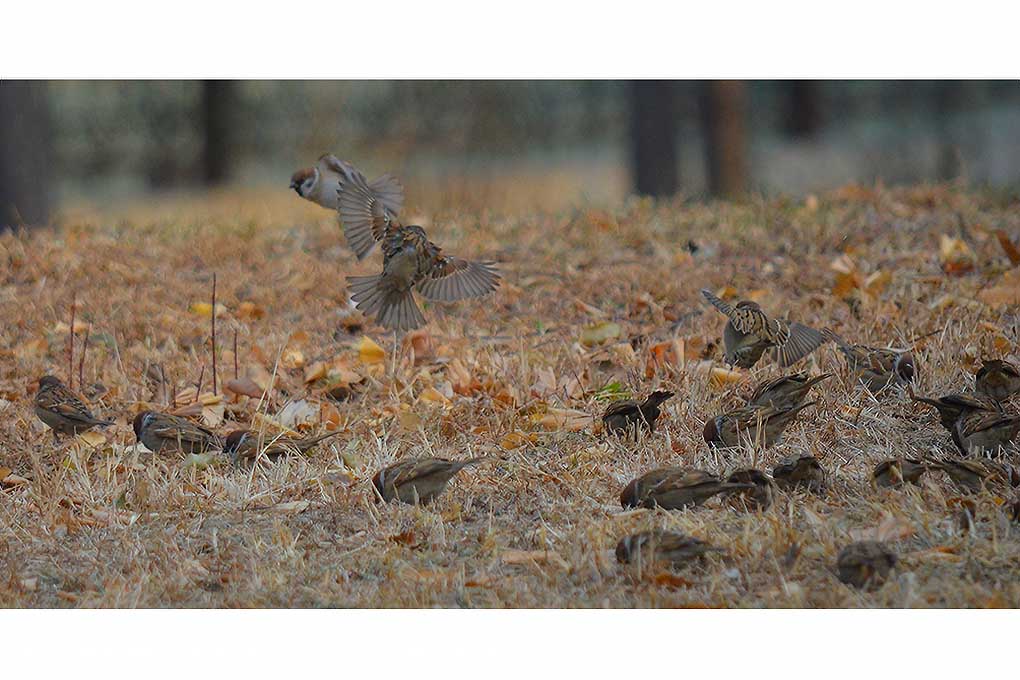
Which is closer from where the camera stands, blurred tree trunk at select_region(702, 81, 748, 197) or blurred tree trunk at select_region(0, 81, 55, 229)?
blurred tree trunk at select_region(0, 81, 55, 229)

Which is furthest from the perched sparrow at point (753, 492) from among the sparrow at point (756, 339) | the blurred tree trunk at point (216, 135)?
the blurred tree trunk at point (216, 135)

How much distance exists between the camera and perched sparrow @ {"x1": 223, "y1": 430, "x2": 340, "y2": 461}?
473 centimetres

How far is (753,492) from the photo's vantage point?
4.12 meters

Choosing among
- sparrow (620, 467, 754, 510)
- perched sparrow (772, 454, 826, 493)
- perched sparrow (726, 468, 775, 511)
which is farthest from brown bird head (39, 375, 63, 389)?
perched sparrow (772, 454, 826, 493)

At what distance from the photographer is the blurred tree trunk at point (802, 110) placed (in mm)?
15891

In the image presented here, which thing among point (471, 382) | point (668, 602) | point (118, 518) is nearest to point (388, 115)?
point (471, 382)

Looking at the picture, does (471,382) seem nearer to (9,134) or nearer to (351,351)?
(351,351)

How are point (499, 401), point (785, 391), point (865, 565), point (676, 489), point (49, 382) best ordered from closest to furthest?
point (865, 565), point (676, 489), point (785, 391), point (499, 401), point (49, 382)

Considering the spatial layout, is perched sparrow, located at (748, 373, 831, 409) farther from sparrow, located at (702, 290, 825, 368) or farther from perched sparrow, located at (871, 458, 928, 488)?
perched sparrow, located at (871, 458, 928, 488)

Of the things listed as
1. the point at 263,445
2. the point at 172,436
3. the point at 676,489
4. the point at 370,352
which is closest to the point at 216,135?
the point at 370,352

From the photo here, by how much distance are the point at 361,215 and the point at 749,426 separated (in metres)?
1.79

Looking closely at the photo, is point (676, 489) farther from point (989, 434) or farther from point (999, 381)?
point (999, 381)

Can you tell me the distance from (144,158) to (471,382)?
12.3m

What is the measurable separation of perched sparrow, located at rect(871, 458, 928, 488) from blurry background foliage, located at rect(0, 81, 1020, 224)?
4.66 metres
